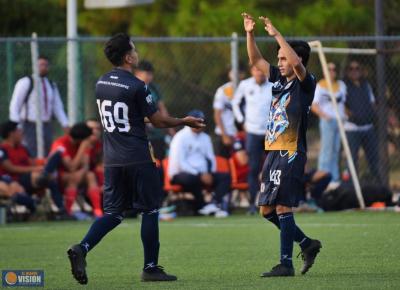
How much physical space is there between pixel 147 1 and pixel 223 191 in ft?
13.3

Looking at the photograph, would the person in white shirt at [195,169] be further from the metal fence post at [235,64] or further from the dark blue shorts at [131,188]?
the dark blue shorts at [131,188]

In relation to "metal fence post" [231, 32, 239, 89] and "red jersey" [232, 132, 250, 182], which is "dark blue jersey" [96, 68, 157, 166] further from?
"metal fence post" [231, 32, 239, 89]

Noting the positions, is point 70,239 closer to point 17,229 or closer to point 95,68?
point 17,229

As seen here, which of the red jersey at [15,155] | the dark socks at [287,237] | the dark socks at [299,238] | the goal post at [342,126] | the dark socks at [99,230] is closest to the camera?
the dark socks at [99,230]

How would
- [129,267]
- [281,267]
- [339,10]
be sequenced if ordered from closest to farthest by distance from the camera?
1. [281,267]
2. [129,267]
3. [339,10]

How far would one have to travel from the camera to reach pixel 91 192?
53.6 feet

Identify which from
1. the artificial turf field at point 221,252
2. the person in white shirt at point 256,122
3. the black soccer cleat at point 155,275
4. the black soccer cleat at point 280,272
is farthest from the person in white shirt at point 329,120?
the black soccer cleat at point 155,275

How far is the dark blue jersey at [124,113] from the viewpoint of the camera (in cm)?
903

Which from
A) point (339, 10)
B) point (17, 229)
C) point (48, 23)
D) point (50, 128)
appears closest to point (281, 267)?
point (17, 229)

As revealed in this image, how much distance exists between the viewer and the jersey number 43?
904 centimetres

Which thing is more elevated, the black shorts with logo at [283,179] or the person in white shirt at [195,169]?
the black shorts with logo at [283,179]

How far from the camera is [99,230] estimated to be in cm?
901

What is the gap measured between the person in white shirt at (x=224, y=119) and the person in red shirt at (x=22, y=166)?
9.22 ft

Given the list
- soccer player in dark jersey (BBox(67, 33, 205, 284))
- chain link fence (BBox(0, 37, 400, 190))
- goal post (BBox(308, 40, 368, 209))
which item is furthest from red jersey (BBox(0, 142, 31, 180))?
soccer player in dark jersey (BBox(67, 33, 205, 284))
